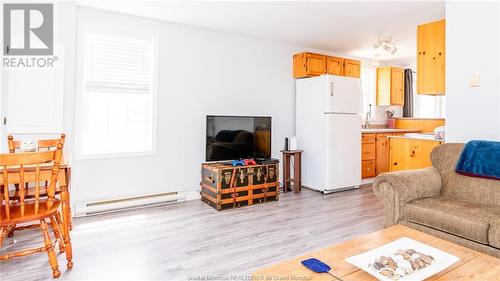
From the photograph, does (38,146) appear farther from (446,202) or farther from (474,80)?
(474,80)

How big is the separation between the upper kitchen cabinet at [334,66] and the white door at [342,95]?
0.47 m

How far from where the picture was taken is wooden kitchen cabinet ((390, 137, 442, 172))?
153 inches

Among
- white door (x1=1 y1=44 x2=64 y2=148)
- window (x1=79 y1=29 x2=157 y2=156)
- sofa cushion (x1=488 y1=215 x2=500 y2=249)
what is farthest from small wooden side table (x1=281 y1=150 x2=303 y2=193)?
white door (x1=1 y1=44 x2=64 y2=148)

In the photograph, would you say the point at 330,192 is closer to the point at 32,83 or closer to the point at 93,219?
the point at 93,219

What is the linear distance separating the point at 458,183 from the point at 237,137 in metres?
2.54

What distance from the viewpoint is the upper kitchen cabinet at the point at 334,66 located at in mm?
5080

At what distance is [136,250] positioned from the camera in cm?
254

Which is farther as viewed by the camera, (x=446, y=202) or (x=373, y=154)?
(x=373, y=154)

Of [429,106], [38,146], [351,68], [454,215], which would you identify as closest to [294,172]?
[351,68]

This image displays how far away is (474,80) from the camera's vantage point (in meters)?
2.96

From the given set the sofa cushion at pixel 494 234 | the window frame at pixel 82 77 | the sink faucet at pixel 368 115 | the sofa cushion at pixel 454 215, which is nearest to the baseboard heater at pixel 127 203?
the window frame at pixel 82 77

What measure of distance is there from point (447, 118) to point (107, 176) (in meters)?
3.95

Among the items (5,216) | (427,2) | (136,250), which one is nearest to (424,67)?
(427,2)

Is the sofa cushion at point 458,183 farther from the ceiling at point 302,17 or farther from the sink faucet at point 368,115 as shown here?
the sink faucet at point 368,115
